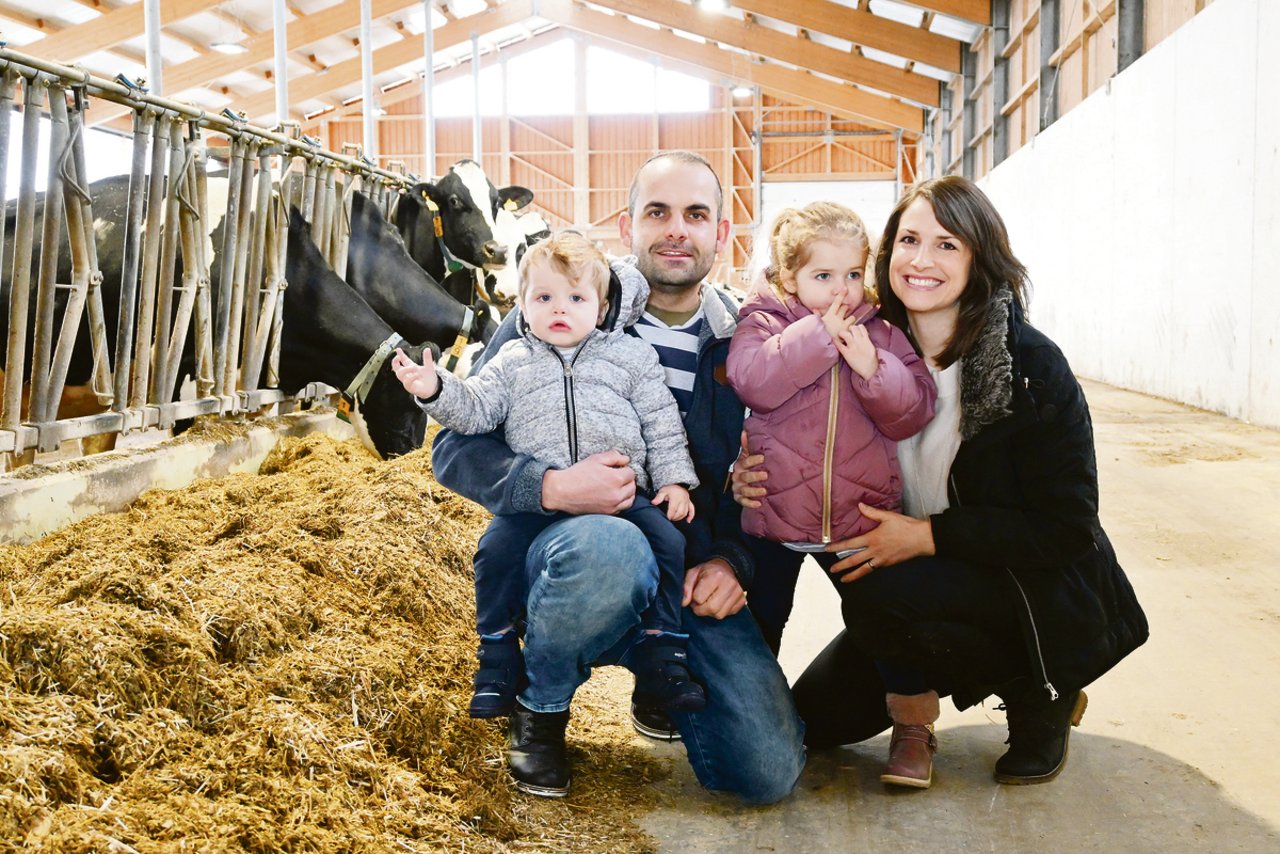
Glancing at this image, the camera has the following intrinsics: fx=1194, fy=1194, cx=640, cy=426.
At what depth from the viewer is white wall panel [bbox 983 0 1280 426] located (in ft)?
23.8

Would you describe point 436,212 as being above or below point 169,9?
below

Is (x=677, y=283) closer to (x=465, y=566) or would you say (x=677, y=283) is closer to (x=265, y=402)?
(x=465, y=566)

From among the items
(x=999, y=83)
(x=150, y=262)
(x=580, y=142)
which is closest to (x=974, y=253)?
(x=150, y=262)

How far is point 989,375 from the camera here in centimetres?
218

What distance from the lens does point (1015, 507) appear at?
7.42ft

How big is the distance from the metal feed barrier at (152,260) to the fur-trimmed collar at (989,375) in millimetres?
2652

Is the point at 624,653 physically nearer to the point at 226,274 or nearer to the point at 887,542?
the point at 887,542

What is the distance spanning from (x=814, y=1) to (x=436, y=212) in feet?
34.4

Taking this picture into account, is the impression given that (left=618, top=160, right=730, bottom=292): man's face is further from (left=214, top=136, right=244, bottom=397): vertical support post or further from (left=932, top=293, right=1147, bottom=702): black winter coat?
(left=214, top=136, right=244, bottom=397): vertical support post

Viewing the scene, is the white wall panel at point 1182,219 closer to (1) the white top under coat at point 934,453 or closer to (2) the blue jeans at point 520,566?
(1) the white top under coat at point 934,453

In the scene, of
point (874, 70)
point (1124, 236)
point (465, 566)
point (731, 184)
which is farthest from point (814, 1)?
point (465, 566)

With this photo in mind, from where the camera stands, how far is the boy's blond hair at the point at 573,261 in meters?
2.27

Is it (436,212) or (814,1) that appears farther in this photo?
(814,1)

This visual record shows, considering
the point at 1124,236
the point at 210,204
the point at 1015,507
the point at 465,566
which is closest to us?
the point at 1015,507
